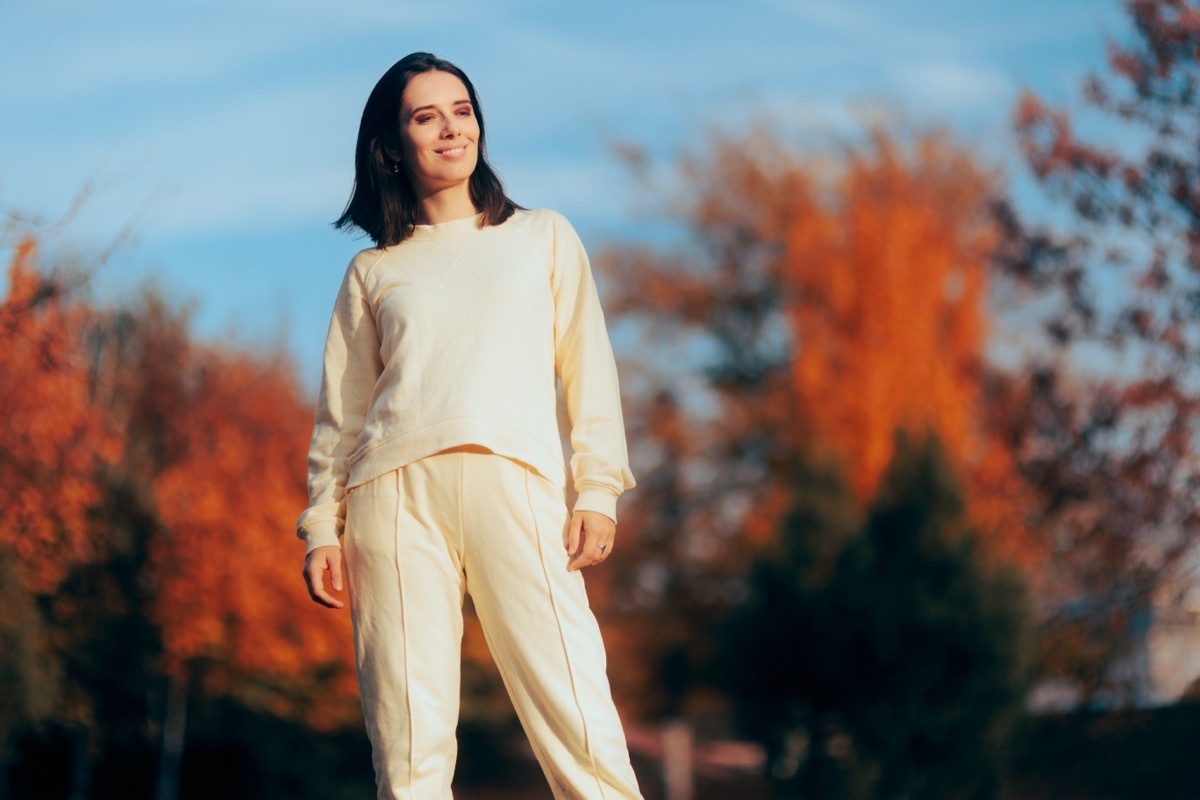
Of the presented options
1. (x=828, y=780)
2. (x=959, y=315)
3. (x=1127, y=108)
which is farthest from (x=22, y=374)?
(x=959, y=315)

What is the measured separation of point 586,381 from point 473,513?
39 cm

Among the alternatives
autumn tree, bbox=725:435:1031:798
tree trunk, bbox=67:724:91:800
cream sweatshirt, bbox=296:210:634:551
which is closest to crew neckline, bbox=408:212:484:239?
cream sweatshirt, bbox=296:210:634:551

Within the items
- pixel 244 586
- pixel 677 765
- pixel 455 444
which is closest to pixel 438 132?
pixel 455 444

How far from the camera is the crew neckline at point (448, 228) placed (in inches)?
129

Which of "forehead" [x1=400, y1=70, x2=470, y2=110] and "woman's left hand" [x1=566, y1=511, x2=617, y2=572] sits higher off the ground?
"forehead" [x1=400, y1=70, x2=470, y2=110]

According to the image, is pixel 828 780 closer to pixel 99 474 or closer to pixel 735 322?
pixel 735 322

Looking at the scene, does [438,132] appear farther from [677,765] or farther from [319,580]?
[677,765]

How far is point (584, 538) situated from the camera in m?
3.07

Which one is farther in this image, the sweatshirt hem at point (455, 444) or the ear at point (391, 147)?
the ear at point (391, 147)

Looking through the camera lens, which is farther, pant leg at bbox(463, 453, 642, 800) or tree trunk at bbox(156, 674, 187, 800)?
tree trunk at bbox(156, 674, 187, 800)

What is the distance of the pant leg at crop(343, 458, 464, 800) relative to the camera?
2.99 metres

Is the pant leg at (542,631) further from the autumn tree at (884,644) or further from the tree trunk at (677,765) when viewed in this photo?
the tree trunk at (677,765)

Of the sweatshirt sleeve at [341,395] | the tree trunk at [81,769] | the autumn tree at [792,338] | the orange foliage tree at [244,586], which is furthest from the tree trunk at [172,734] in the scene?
the sweatshirt sleeve at [341,395]

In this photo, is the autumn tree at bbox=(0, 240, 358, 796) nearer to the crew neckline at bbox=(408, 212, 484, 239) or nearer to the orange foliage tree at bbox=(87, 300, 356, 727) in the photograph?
the orange foliage tree at bbox=(87, 300, 356, 727)
